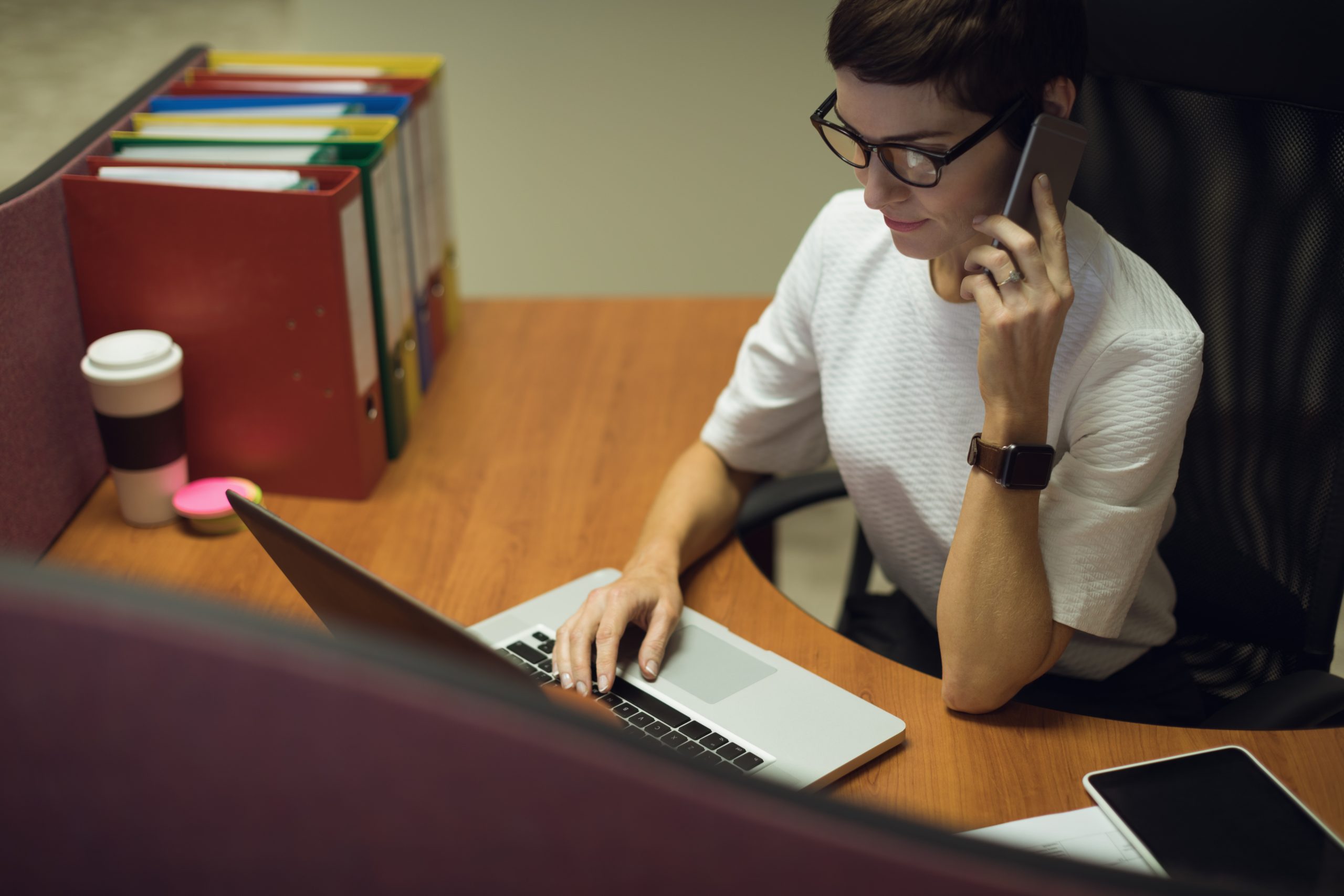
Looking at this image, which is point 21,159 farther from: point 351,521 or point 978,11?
point 978,11

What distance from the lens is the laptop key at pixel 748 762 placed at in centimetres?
78

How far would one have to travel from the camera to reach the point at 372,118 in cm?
122

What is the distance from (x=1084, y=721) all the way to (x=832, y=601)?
1420 mm

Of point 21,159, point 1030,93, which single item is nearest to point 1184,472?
point 1030,93

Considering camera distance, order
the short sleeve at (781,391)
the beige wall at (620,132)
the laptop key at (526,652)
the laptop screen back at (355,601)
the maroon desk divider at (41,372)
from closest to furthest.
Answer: the laptop screen back at (355,601)
the laptop key at (526,652)
the maroon desk divider at (41,372)
the short sleeve at (781,391)
the beige wall at (620,132)

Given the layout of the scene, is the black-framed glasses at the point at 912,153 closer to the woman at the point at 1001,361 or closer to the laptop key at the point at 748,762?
the woman at the point at 1001,361

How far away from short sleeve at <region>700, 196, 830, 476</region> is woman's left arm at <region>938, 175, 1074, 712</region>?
0.26 metres

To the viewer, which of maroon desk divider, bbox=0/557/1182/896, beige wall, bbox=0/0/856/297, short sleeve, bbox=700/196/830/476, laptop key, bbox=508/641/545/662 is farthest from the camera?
beige wall, bbox=0/0/856/297

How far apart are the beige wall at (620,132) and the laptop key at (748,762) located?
5.31 feet

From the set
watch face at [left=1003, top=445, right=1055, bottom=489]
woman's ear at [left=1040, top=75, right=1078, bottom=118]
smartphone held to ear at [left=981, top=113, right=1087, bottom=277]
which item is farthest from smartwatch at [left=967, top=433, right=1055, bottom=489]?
woman's ear at [left=1040, top=75, right=1078, bottom=118]

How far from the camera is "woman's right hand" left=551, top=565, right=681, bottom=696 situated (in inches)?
33.9

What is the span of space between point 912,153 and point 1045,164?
0.34ft

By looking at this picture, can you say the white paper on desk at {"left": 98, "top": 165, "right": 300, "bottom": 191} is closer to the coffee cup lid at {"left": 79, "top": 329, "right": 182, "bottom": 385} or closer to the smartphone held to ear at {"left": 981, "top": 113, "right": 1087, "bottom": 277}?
the coffee cup lid at {"left": 79, "top": 329, "right": 182, "bottom": 385}

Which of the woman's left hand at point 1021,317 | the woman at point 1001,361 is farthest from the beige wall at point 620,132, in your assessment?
the woman's left hand at point 1021,317
